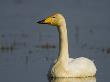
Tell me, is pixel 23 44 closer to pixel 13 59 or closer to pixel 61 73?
pixel 13 59

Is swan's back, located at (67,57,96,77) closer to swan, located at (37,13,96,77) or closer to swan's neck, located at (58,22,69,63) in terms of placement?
swan, located at (37,13,96,77)

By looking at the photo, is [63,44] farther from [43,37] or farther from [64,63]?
[43,37]

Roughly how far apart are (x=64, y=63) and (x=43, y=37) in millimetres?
5863

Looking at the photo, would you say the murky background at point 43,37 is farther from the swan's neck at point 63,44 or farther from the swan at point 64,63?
the swan's neck at point 63,44

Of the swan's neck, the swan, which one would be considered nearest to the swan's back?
the swan

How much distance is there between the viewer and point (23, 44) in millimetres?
24703

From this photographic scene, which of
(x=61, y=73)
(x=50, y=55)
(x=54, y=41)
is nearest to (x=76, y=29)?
(x=54, y=41)

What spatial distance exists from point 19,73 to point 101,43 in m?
5.40

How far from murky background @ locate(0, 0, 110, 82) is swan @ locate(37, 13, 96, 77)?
292 millimetres

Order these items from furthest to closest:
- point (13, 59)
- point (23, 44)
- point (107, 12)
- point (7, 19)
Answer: point (107, 12) < point (7, 19) < point (23, 44) < point (13, 59)

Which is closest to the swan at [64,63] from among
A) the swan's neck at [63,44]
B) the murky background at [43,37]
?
the swan's neck at [63,44]

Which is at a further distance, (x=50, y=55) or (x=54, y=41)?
(x=54, y=41)

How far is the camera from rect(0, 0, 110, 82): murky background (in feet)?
68.6

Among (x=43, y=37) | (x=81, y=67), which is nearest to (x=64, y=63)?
(x=81, y=67)
